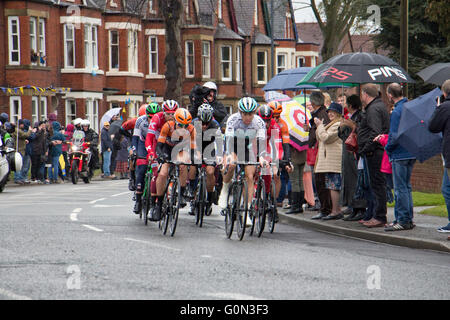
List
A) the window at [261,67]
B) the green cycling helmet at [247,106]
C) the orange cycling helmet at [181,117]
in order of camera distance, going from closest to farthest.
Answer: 1. the green cycling helmet at [247,106]
2. the orange cycling helmet at [181,117]
3. the window at [261,67]

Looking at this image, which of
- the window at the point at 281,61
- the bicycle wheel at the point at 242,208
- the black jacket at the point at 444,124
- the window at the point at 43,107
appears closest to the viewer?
the black jacket at the point at 444,124

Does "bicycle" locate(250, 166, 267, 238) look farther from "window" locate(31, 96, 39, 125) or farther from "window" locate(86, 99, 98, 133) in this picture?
"window" locate(86, 99, 98, 133)

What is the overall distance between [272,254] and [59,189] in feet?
47.6

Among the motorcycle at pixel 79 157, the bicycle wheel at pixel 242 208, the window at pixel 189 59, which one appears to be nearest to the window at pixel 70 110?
the window at pixel 189 59

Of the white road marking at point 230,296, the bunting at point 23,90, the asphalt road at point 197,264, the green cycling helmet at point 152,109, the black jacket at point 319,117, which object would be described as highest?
the bunting at point 23,90

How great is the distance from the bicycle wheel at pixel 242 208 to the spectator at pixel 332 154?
262 centimetres

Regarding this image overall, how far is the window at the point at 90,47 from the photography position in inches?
1757

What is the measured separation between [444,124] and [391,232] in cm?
190

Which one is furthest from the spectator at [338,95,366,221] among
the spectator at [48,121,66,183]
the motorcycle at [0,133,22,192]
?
the spectator at [48,121,66,183]

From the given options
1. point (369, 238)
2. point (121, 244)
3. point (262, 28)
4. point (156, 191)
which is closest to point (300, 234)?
point (369, 238)

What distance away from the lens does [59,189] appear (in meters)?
24.5

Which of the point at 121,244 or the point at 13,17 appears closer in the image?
the point at 121,244

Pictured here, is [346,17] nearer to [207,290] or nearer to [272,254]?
[272,254]

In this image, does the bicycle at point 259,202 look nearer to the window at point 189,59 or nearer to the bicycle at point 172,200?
the bicycle at point 172,200
